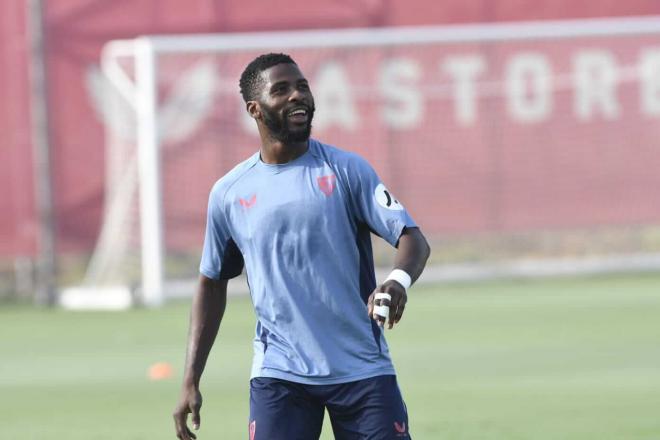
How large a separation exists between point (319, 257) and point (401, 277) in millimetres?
412

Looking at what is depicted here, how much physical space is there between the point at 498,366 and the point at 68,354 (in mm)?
3883

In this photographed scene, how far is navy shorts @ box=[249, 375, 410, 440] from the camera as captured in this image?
5488mm

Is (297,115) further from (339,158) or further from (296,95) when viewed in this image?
(339,158)

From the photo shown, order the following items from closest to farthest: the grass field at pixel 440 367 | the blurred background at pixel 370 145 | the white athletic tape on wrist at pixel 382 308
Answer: the white athletic tape on wrist at pixel 382 308 < the grass field at pixel 440 367 < the blurred background at pixel 370 145

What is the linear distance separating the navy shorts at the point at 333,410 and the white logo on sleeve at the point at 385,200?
58 centimetres

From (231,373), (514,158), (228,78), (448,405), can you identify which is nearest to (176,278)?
(228,78)

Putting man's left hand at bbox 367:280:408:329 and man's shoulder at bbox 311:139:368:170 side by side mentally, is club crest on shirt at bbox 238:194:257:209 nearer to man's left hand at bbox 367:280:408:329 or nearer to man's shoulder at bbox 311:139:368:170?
man's shoulder at bbox 311:139:368:170

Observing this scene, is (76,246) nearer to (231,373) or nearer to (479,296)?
(479,296)

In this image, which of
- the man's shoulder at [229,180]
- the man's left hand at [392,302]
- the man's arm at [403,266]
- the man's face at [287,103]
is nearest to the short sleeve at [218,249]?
the man's shoulder at [229,180]

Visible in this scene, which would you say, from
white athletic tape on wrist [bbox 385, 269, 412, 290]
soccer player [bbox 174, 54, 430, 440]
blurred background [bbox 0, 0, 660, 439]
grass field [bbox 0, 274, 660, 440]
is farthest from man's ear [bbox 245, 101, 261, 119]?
blurred background [bbox 0, 0, 660, 439]

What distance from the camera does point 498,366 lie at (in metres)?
12.1

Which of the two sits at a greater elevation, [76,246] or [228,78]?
[228,78]

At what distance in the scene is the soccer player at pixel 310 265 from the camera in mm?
5488

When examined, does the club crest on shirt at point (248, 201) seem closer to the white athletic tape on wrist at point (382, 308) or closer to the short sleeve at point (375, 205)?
the short sleeve at point (375, 205)
